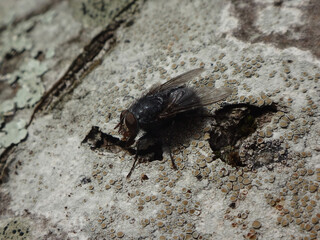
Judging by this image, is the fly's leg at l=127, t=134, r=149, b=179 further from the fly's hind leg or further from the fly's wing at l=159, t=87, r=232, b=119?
the fly's wing at l=159, t=87, r=232, b=119

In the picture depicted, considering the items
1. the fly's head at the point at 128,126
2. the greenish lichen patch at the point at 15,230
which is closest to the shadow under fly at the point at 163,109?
the fly's head at the point at 128,126

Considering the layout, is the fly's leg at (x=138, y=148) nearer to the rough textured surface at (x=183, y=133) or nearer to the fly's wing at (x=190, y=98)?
the rough textured surface at (x=183, y=133)

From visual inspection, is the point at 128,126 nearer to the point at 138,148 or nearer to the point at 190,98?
the point at 138,148

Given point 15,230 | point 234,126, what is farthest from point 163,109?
point 15,230

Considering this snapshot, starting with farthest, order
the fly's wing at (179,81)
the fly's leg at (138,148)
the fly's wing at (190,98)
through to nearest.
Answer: the fly's wing at (179,81) → the fly's leg at (138,148) → the fly's wing at (190,98)

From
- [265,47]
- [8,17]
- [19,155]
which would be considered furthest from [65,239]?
[8,17]

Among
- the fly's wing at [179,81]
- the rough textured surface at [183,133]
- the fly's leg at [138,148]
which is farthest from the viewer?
the fly's wing at [179,81]

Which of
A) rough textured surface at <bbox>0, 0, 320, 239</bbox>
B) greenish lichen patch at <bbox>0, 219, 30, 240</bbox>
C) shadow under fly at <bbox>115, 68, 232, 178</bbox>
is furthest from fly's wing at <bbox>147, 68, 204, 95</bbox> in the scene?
greenish lichen patch at <bbox>0, 219, 30, 240</bbox>
